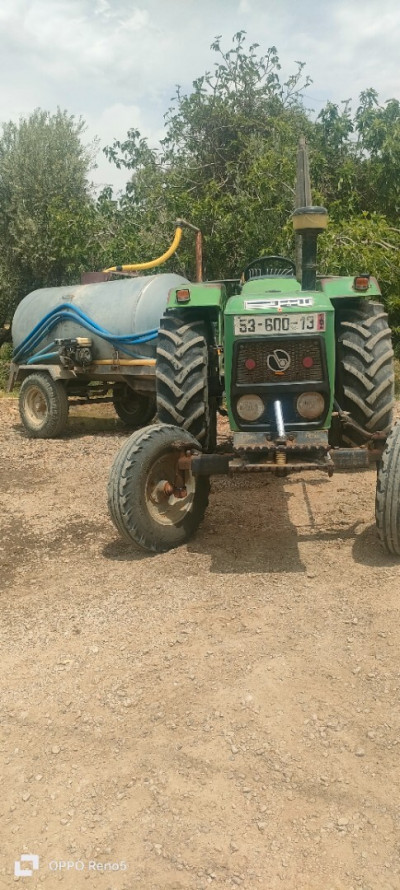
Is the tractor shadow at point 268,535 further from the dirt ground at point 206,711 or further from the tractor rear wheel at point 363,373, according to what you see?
the tractor rear wheel at point 363,373

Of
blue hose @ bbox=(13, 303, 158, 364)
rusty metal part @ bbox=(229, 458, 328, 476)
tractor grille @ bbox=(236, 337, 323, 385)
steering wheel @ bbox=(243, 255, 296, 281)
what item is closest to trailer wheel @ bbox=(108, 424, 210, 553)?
rusty metal part @ bbox=(229, 458, 328, 476)

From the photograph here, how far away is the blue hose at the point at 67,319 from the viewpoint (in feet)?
29.4

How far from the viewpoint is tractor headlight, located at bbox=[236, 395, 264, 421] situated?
15.1ft

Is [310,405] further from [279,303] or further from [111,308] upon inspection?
[111,308]

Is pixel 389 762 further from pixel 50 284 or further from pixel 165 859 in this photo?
pixel 50 284

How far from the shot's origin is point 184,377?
502cm

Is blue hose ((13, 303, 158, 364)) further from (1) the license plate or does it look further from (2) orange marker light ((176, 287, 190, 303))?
(1) the license plate

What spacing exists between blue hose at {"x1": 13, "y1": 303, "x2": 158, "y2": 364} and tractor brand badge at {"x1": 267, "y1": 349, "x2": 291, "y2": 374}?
178 inches

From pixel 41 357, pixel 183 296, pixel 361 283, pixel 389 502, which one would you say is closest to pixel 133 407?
pixel 41 357

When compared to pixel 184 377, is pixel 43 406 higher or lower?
lower

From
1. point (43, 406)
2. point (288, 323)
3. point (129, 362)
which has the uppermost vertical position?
point (288, 323)

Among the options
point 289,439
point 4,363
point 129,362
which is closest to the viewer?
point 289,439

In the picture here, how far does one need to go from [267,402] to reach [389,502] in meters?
0.97

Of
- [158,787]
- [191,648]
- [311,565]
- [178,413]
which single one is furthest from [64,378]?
[158,787]
